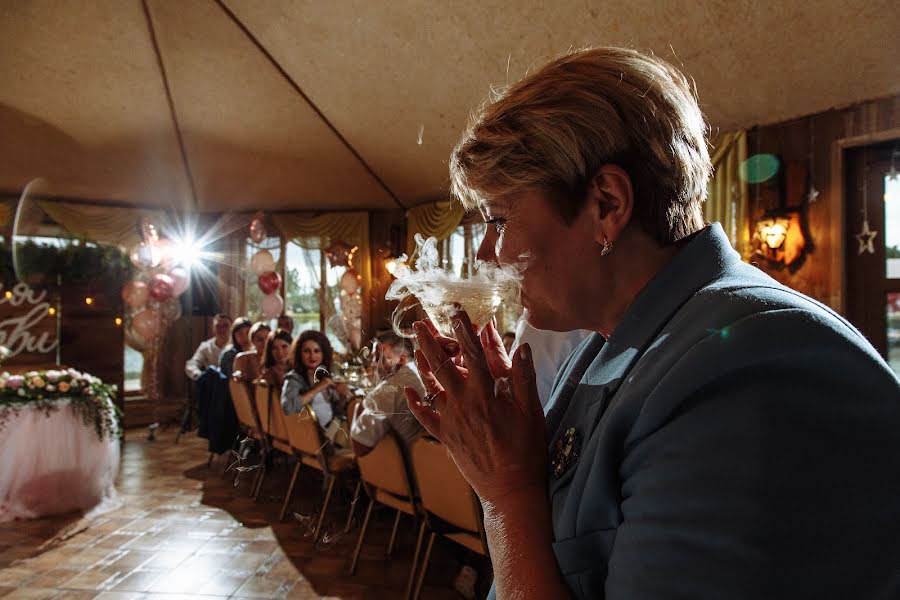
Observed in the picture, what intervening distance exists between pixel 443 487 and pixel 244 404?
6.21ft

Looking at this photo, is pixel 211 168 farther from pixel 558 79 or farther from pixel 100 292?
pixel 558 79

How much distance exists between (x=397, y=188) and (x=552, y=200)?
8.17 m

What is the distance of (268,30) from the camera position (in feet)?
19.8

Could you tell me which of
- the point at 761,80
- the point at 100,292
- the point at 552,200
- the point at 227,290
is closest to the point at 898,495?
the point at 552,200

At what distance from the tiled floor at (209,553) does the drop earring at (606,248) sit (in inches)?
112

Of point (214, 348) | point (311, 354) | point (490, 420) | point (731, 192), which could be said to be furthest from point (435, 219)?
point (490, 420)

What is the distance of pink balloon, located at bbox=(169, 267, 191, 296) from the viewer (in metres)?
8.50

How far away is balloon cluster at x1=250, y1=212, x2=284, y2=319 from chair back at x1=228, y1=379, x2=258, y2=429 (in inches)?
195

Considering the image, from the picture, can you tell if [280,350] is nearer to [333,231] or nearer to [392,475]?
[392,475]

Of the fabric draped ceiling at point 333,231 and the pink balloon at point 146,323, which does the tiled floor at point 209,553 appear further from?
the fabric draped ceiling at point 333,231

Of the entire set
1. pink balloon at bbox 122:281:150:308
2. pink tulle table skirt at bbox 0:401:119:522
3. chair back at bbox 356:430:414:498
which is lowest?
pink tulle table skirt at bbox 0:401:119:522

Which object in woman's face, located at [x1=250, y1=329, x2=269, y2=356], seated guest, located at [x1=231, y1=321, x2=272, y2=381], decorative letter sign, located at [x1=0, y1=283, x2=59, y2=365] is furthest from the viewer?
decorative letter sign, located at [x1=0, y1=283, x2=59, y2=365]

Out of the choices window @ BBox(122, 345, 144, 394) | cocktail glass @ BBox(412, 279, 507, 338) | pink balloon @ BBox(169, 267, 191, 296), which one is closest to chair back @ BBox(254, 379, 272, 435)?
cocktail glass @ BBox(412, 279, 507, 338)

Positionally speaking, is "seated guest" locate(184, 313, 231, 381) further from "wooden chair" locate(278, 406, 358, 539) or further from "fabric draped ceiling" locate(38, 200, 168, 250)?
"wooden chair" locate(278, 406, 358, 539)
